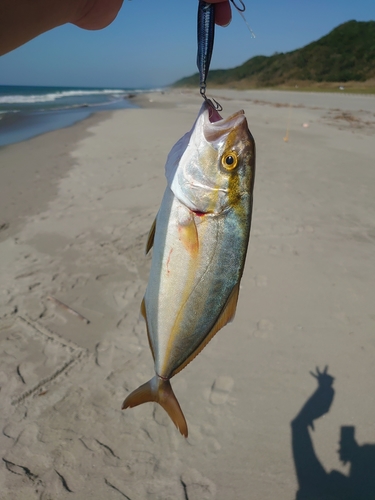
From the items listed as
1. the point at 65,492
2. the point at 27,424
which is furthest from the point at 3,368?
the point at 65,492

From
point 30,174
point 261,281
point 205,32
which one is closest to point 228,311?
point 205,32

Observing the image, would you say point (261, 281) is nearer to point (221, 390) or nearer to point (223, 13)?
point (221, 390)

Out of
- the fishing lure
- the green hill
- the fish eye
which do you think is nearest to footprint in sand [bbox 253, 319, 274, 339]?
the fish eye

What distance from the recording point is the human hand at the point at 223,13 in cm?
165

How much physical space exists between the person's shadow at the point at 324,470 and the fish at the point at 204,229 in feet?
5.34

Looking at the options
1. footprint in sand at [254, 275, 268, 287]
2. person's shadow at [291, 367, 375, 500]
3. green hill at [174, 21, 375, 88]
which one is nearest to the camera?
person's shadow at [291, 367, 375, 500]

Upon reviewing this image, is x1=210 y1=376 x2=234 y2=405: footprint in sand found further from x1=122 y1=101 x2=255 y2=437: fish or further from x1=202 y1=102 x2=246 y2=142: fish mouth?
x1=202 y1=102 x2=246 y2=142: fish mouth

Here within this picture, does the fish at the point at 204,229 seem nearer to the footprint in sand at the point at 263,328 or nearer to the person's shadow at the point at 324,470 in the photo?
the person's shadow at the point at 324,470

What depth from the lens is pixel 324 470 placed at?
2641mm

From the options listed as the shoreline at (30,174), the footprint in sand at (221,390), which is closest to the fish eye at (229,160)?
the footprint in sand at (221,390)

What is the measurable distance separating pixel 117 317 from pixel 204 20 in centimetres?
318

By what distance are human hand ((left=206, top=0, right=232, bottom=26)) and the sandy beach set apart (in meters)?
1.59

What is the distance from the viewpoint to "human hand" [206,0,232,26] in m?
1.65

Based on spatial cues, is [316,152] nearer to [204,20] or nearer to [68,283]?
[68,283]
